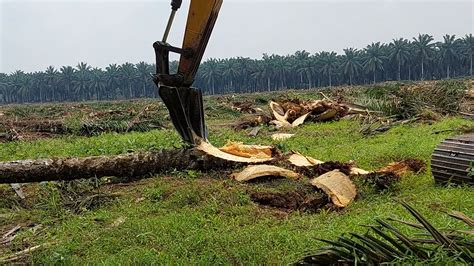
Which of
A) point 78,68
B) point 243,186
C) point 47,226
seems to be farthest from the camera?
point 78,68

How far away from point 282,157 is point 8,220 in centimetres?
341

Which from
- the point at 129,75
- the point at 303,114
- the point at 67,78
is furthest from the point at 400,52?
the point at 303,114

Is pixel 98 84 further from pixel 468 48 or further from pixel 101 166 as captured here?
pixel 101 166

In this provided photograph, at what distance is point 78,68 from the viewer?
8506 centimetres

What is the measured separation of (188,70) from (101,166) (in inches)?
70.9

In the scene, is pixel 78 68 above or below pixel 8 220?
above

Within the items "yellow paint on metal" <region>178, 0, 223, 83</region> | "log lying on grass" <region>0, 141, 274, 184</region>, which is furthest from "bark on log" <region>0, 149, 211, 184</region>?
"yellow paint on metal" <region>178, 0, 223, 83</region>

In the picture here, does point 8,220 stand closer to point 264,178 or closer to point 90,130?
point 264,178

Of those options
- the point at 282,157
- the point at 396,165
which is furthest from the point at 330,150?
the point at 396,165

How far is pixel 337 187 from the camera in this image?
5.36 meters

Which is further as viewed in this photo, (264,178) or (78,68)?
(78,68)

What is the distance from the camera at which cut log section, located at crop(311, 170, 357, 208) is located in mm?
5201

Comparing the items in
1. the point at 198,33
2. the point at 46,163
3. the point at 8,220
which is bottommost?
the point at 8,220

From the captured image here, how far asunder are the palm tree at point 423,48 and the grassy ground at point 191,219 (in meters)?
67.6
